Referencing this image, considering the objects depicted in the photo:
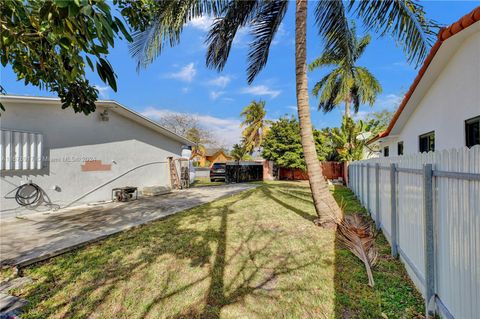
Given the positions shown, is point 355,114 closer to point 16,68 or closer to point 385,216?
point 385,216

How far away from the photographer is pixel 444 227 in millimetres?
2383

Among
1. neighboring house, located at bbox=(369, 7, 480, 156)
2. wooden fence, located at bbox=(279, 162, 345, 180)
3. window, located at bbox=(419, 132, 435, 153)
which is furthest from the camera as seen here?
wooden fence, located at bbox=(279, 162, 345, 180)

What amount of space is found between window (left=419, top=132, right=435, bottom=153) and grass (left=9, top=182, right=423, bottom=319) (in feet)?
14.0

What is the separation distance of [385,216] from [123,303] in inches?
201

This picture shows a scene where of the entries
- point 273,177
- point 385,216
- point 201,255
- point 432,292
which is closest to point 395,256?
point 385,216

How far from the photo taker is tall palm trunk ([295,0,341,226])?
5.96m

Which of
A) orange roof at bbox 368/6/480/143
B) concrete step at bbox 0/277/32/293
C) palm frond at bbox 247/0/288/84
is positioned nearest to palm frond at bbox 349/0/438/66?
orange roof at bbox 368/6/480/143

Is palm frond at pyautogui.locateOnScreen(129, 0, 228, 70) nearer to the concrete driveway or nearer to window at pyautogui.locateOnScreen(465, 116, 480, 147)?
the concrete driveway

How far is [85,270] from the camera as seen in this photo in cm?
389

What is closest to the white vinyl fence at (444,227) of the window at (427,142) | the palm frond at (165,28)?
the window at (427,142)

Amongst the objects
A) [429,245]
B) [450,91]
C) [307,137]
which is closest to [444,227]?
[429,245]

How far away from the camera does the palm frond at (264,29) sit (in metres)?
7.11

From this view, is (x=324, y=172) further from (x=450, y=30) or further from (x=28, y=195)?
(x=28, y=195)

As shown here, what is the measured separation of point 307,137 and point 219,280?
3962 mm
